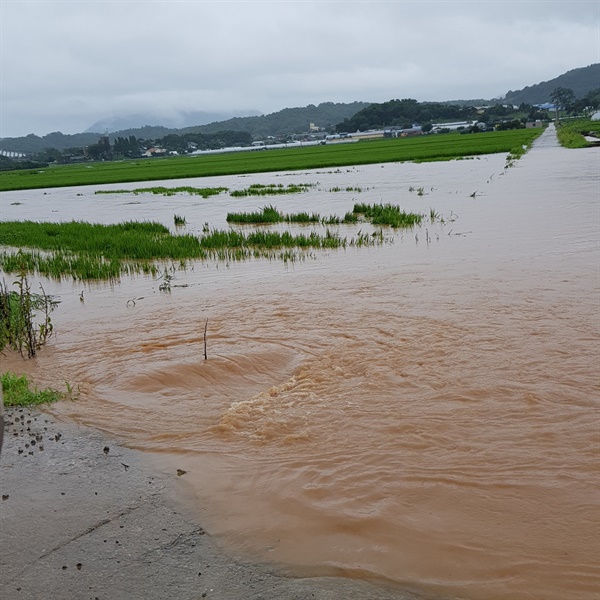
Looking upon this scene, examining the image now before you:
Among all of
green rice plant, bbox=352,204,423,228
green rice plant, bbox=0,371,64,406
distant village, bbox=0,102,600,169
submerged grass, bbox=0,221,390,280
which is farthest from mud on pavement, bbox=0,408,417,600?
distant village, bbox=0,102,600,169

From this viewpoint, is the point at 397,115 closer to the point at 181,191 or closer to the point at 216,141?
the point at 216,141

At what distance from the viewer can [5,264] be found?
13.7 meters

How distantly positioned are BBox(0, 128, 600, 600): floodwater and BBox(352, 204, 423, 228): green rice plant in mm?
4465

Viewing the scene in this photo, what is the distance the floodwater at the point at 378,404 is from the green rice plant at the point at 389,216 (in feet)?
14.6

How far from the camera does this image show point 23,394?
5.74m

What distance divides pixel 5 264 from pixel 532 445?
481 inches

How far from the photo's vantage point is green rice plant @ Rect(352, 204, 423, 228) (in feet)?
52.4

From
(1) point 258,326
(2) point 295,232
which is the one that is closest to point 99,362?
(1) point 258,326

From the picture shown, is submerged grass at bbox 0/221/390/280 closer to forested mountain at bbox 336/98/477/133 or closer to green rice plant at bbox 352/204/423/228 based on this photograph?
green rice plant at bbox 352/204/423/228

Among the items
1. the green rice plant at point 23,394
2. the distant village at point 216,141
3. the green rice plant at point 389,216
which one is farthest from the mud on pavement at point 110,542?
the distant village at point 216,141

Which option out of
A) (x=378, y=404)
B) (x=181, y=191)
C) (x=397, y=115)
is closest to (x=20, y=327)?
(x=378, y=404)

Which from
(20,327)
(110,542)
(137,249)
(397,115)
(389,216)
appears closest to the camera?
(110,542)

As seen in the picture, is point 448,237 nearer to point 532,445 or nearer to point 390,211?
point 390,211

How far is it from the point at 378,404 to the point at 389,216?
1182 centimetres
